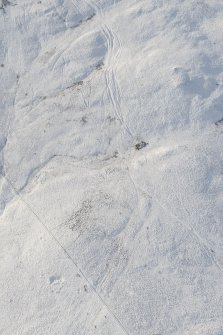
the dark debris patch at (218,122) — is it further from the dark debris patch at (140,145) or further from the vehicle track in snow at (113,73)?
the vehicle track in snow at (113,73)

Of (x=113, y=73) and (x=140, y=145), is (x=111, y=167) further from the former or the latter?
(x=113, y=73)

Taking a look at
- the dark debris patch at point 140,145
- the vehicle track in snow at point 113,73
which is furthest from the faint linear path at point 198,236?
the vehicle track in snow at point 113,73

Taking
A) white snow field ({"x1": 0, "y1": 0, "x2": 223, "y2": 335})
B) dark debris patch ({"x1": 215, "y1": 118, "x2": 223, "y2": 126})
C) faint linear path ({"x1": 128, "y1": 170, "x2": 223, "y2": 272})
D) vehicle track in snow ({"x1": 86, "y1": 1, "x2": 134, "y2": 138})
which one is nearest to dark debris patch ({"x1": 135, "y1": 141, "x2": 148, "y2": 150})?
white snow field ({"x1": 0, "y1": 0, "x2": 223, "y2": 335})

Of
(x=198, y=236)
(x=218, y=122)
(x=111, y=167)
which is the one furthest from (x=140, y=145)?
(x=198, y=236)

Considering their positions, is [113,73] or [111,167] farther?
[113,73]

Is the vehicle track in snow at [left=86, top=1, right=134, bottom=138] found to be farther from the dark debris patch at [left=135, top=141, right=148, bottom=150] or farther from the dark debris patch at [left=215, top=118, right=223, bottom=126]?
the dark debris patch at [left=215, top=118, right=223, bottom=126]

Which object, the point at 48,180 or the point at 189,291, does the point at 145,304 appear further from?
the point at 48,180

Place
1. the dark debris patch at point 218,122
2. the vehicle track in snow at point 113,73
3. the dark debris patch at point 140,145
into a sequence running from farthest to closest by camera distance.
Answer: the vehicle track in snow at point 113,73
the dark debris patch at point 140,145
the dark debris patch at point 218,122

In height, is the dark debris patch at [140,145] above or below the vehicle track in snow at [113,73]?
below

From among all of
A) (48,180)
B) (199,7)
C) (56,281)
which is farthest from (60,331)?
(199,7)
